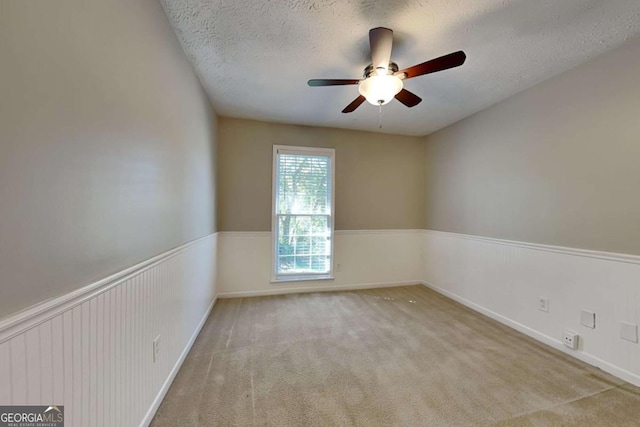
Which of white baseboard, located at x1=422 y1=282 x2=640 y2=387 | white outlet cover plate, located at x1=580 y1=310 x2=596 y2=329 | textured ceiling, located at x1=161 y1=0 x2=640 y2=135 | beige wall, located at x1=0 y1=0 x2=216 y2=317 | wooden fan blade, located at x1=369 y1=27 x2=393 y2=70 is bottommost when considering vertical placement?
white baseboard, located at x1=422 y1=282 x2=640 y2=387

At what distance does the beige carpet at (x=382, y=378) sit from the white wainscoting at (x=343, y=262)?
2.53ft

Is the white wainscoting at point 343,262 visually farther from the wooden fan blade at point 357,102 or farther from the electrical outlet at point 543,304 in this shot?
the wooden fan blade at point 357,102

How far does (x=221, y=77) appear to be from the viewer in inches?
98.0

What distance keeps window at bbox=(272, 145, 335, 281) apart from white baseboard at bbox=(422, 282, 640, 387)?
1978mm

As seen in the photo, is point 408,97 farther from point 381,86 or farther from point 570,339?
point 570,339

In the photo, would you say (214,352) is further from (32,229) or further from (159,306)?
(32,229)

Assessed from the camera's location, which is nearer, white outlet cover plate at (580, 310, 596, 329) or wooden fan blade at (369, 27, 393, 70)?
wooden fan blade at (369, 27, 393, 70)

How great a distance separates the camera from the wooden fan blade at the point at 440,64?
1.56m

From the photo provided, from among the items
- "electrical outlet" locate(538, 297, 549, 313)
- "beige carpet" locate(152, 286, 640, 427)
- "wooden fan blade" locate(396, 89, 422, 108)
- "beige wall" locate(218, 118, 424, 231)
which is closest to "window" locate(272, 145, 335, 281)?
"beige wall" locate(218, 118, 424, 231)

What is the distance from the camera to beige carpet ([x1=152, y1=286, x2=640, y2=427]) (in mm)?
1575

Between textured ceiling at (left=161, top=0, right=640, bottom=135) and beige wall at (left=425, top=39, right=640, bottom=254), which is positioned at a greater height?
textured ceiling at (left=161, top=0, right=640, bottom=135)

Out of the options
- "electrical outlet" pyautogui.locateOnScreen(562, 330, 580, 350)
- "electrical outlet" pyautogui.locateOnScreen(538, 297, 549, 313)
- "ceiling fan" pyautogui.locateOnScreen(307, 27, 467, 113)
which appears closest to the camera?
"ceiling fan" pyautogui.locateOnScreen(307, 27, 467, 113)

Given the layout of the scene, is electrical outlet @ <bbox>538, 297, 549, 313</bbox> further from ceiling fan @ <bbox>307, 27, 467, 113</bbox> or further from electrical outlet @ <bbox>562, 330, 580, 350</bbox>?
ceiling fan @ <bbox>307, 27, 467, 113</bbox>

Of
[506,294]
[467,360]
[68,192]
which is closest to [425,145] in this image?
[506,294]
